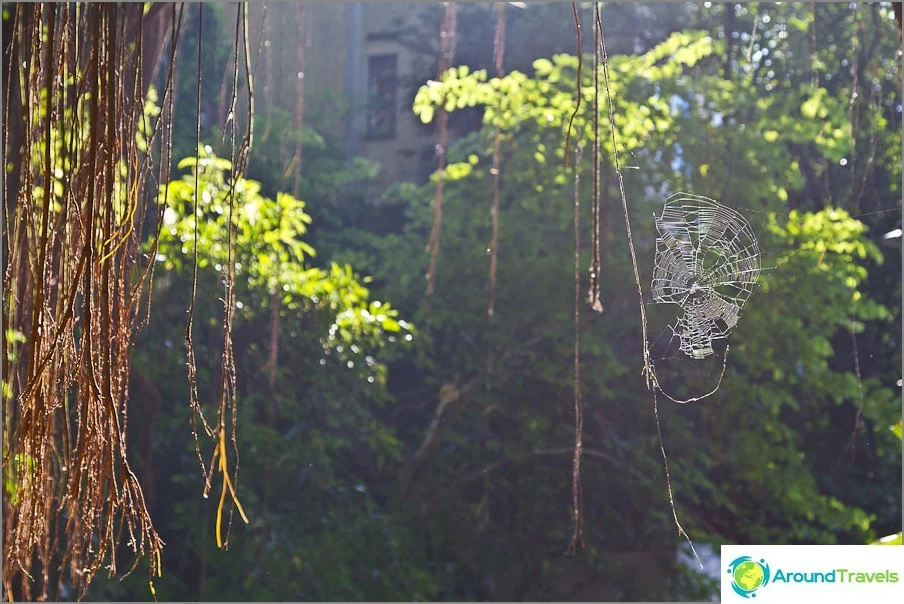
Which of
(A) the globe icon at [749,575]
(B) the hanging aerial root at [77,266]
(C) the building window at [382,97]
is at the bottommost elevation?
(A) the globe icon at [749,575]

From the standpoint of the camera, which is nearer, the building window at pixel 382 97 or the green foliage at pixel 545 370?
the green foliage at pixel 545 370

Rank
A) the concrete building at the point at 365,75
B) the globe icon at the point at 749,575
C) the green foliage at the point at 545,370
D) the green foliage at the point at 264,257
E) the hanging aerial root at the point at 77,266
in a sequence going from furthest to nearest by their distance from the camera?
the concrete building at the point at 365,75 → the green foliage at the point at 545,370 → the green foliage at the point at 264,257 → the globe icon at the point at 749,575 → the hanging aerial root at the point at 77,266

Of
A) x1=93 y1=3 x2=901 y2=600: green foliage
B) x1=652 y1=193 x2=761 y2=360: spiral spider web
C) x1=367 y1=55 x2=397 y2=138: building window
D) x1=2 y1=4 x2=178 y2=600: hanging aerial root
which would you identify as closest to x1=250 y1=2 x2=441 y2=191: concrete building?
x1=367 y1=55 x2=397 y2=138: building window

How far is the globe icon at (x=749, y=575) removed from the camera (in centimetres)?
144

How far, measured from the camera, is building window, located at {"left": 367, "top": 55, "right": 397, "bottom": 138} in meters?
5.09

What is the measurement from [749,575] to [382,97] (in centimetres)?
411

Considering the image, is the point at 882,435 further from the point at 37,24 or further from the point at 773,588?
the point at 37,24

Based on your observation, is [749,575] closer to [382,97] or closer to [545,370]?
[545,370]

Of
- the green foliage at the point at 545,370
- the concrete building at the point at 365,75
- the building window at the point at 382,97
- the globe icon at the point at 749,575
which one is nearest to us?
the globe icon at the point at 749,575

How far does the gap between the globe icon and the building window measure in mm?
3854

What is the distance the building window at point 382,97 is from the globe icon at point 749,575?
385cm

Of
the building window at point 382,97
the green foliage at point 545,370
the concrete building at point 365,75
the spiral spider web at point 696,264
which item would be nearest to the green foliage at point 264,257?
the green foliage at point 545,370

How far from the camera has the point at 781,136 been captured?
3.54 metres

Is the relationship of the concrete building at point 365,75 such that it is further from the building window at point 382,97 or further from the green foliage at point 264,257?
the green foliage at point 264,257
